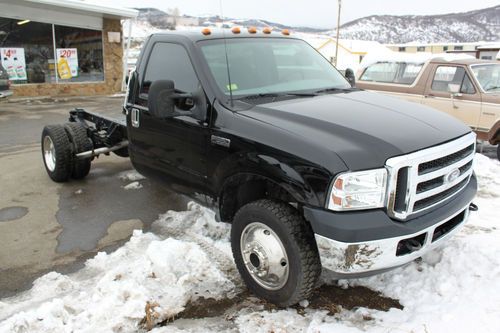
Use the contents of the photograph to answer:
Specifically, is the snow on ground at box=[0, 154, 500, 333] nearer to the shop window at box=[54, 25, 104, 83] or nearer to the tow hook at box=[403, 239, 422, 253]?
the tow hook at box=[403, 239, 422, 253]

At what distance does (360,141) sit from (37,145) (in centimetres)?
751

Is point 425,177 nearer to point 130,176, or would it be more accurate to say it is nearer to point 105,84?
point 130,176

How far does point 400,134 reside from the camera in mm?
2951

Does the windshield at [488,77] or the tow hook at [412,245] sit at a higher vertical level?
the windshield at [488,77]

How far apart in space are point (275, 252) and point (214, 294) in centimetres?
68

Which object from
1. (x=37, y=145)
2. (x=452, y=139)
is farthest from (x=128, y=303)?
(x=37, y=145)

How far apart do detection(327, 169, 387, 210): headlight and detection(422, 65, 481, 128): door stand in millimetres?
5887

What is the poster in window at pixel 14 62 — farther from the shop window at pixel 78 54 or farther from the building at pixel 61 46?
the shop window at pixel 78 54

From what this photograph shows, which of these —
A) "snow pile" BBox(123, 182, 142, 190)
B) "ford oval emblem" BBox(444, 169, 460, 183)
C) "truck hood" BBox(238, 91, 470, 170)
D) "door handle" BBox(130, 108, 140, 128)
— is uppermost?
"truck hood" BBox(238, 91, 470, 170)

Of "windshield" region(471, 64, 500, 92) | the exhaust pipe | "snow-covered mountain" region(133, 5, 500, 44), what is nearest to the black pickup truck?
the exhaust pipe

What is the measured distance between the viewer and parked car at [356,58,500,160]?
7492 millimetres

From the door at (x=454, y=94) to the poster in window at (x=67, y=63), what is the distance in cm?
1298

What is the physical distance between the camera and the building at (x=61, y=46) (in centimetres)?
1448

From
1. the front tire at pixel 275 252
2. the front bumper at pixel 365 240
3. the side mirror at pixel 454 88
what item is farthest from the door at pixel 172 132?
the side mirror at pixel 454 88
